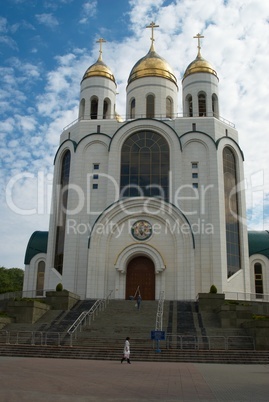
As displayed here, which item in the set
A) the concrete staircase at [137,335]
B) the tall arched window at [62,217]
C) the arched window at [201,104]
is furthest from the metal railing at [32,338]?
the arched window at [201,104]

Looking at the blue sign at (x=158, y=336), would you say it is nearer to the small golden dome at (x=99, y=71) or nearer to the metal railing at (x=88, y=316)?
the metal railing at (x=88, y=316)

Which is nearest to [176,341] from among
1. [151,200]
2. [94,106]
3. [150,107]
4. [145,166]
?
[151,200]

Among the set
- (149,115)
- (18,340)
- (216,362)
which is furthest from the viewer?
(149,115)

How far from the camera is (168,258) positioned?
2797 centimetres

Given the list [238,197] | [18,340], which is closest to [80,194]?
[238,197]

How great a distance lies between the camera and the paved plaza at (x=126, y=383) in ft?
26.4

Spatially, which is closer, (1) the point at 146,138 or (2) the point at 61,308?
Result: (2) the point at 61,308

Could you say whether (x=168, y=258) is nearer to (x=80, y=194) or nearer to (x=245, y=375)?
(x=80, y=194)

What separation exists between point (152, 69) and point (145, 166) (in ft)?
30.6

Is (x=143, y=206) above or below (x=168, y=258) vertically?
above

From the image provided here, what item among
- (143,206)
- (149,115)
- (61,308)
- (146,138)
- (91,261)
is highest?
(149,115)

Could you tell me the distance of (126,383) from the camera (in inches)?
382

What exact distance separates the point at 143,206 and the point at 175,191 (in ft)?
8.49

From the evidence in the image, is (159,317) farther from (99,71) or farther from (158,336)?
(99,71)
